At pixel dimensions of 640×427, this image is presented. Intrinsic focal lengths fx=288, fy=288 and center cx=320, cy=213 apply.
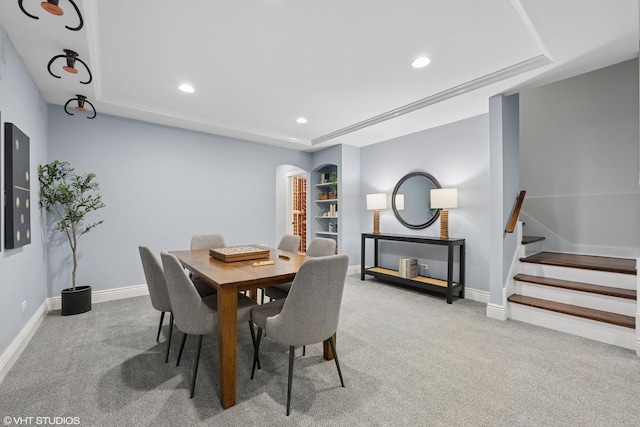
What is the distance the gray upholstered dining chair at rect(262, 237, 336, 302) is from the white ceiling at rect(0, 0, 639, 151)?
1.62 metres

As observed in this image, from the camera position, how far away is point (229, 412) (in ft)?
5.43

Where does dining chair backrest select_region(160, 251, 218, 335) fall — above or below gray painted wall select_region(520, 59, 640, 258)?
below

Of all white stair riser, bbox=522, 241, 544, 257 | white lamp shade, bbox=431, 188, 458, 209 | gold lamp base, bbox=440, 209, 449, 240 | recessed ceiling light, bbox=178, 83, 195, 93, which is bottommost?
white stair riser, bbox=522, 241, 544, 257

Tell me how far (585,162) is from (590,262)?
1.53m

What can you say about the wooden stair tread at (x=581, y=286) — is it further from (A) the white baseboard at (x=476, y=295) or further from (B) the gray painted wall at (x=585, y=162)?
(B) the gray painted wall at (x=585, y=162)

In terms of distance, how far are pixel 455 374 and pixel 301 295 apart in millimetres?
1345

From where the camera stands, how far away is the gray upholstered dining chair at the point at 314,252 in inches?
106

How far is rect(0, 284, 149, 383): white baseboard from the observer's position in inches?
81.4

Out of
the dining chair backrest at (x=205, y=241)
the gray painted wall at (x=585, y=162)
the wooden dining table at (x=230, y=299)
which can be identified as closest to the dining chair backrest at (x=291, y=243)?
the dining chair backrest at (x=205, y=241)

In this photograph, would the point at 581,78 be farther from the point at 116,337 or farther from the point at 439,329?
the point at 116,337

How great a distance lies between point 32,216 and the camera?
2.78 m

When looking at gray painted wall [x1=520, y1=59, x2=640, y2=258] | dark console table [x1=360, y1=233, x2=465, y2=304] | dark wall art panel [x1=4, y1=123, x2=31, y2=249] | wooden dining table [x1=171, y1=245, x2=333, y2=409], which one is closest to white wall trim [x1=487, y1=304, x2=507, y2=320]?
dark console table [x1=360, y1=233, x2=465, y2=304]

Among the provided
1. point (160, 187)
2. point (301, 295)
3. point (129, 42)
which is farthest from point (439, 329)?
point (160, 187)

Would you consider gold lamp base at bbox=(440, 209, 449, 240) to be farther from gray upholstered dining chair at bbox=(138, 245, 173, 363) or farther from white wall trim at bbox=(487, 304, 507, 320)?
gray upholstered dining chair at bbox=(138, 245, 173, 363)
